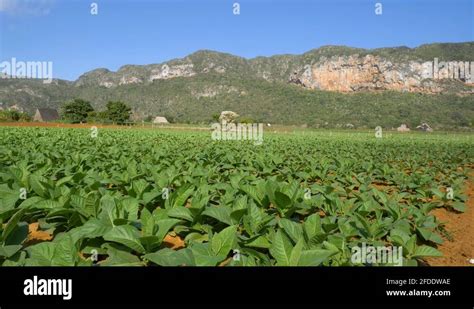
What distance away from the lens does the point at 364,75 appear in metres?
160

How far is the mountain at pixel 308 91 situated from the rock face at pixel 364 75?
0.41 m

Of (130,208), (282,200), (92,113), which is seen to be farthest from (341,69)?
(130,208)

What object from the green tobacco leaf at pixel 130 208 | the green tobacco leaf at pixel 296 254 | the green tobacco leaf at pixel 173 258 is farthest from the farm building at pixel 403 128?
the green tobacco leaf at pixel 173 258

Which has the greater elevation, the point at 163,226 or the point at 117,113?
the point at 117,113

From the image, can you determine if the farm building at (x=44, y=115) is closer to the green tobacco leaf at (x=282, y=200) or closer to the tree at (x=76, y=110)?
the tree at (x=76, y=110)

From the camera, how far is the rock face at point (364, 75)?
144875 mm

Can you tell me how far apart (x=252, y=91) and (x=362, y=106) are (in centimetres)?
4155

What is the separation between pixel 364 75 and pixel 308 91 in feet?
148

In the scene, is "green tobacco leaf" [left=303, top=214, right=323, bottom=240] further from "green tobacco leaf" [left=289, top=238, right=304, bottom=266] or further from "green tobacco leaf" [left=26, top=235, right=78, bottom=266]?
"green tobacco leaf" [left=26, top=235, right=78, bottom=266]

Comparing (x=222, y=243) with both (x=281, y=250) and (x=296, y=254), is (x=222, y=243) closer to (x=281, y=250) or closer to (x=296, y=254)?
(x=281, y=250)
